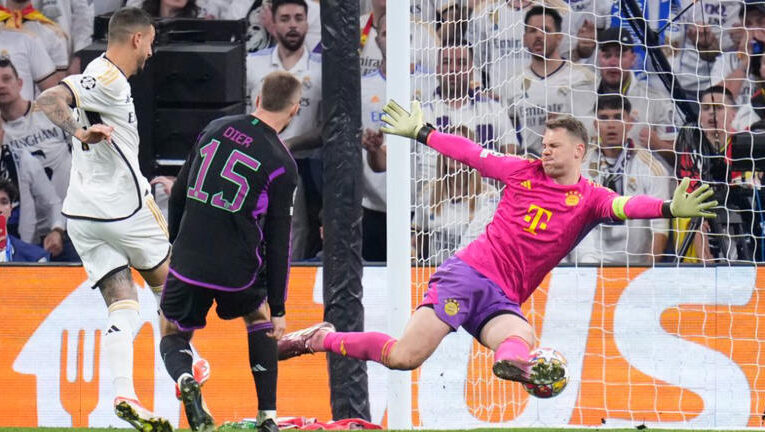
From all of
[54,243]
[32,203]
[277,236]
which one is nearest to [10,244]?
[54,243]

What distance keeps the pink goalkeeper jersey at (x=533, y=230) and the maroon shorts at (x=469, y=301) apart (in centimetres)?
6

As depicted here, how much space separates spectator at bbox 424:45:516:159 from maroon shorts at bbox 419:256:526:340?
231cm

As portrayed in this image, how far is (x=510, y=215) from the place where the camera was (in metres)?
6.76

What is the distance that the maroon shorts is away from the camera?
21.5ft

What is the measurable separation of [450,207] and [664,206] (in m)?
2.73

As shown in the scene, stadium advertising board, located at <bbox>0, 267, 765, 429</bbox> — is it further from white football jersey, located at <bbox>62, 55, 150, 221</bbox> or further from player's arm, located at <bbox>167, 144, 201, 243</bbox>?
player's arm, located at <bbox>167, 144, 201, 243</bbox>

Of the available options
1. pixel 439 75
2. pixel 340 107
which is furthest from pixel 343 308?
pixel 439 75

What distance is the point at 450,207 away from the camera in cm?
880

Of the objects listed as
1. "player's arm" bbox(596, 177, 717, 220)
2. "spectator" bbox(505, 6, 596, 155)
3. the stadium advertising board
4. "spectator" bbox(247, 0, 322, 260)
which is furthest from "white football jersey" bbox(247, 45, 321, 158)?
"player's arm" bbox(596, 177, 717, 220)

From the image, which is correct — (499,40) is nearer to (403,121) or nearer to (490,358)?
(490,358)

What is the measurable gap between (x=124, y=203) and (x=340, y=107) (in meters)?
1.61

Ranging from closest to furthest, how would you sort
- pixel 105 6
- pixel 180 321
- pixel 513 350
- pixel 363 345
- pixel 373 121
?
pixel 513 350 < pixel 180 321 < pixel 363 345 < pixel 373 121 < pixel 105 6

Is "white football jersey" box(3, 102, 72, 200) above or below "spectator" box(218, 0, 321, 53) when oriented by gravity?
below

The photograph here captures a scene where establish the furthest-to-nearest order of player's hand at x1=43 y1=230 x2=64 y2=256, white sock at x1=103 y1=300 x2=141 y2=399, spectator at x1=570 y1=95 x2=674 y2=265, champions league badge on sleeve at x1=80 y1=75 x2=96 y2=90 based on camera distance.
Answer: player's hand at x1=43 y1=230 x2=64 y2=256 → spectator at x1=570 y1=95 x2=674 y2=265 → champions league badge on sleeve at x1=80 y1=75 x2=96 y2=90 → white sock at x1=103 y1=300 x2=141 y2=399
